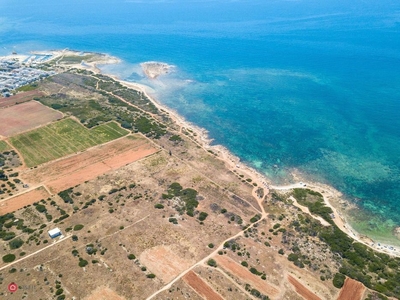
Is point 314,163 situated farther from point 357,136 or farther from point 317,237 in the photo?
point 317,237

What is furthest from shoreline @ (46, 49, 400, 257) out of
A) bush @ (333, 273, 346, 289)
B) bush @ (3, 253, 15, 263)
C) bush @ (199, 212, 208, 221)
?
bush @ (3, 253, 15, 263)

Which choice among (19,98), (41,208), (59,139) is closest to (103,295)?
(41,208)

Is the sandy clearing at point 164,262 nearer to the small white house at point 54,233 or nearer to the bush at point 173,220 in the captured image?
the bush at point 173,220

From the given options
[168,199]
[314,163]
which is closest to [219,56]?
[314,163]

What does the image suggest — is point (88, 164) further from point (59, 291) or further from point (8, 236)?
point (59, 291)

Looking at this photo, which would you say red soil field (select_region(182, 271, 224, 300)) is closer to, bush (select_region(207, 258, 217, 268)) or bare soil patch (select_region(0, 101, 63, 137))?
bush (select_region(207, 258, 217, 268))
